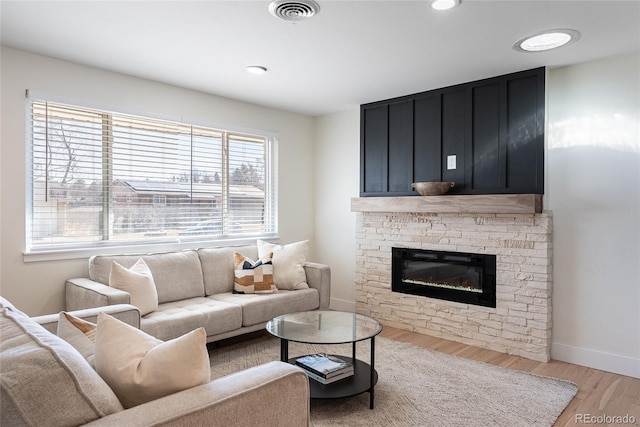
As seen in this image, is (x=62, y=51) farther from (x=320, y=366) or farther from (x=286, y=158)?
(x=320, y=366)

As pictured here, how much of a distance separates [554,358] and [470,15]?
280 cm

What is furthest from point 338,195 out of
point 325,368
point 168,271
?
point 325,368

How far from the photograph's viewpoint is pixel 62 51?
305 centimetres

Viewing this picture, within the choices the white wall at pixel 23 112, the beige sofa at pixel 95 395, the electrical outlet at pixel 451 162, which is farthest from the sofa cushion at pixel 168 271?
the electrical outlet at pixel 451 162

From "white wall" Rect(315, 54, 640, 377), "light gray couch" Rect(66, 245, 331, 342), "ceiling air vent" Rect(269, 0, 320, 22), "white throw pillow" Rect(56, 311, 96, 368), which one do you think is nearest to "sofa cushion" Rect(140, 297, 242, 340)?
"light gray couch" Rect(66, 245, 331, 342)

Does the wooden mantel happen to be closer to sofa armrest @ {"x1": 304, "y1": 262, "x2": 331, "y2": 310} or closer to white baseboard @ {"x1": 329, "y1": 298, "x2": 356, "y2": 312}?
sofa armrest @ {"x1": 304, "y1": 262, "x2": 331, "y2": 310}

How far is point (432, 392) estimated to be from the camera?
2.75 m

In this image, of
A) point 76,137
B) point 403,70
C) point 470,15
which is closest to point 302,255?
point 403,70

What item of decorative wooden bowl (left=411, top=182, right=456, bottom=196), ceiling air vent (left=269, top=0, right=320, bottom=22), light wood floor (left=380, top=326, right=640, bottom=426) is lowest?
light wood floor (left=380, top=326, right=640, bottom=426)

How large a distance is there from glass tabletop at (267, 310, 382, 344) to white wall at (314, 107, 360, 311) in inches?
69.8

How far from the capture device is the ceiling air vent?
2264mm

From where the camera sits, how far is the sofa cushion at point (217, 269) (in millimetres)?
3844

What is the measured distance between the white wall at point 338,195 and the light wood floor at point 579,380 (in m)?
1.14

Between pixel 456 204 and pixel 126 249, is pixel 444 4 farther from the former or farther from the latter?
pixel 126 249
